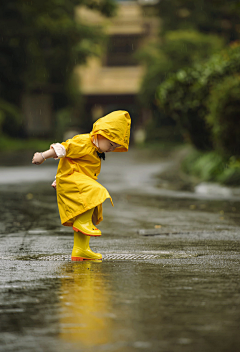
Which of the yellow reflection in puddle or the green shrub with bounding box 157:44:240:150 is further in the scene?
the green shrub with bounding box 157:44:240:150

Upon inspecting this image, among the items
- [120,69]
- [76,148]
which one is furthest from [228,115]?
[120,69]

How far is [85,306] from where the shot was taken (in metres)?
4.76

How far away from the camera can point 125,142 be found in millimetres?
6715

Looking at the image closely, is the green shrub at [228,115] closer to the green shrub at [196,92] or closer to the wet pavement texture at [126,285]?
the green shrub at [196,92]

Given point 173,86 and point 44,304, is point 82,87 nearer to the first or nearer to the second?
point 173,86

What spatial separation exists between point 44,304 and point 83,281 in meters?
0.83

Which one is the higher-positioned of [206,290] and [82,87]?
[206,290]

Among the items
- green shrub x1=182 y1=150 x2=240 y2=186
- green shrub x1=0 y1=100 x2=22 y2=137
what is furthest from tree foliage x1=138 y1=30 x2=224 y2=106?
green shrub x1=182 y1=150 x2=240 y2=186

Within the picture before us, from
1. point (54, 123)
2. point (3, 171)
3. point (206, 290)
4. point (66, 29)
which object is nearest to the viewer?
point (206, 290)

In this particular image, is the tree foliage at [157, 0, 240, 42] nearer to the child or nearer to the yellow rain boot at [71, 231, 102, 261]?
the child

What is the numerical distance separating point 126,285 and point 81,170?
5.58 feet

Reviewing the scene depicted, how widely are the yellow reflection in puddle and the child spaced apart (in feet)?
1.50

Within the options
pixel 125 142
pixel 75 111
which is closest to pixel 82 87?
pixel 75 111

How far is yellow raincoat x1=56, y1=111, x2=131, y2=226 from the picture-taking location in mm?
6598
